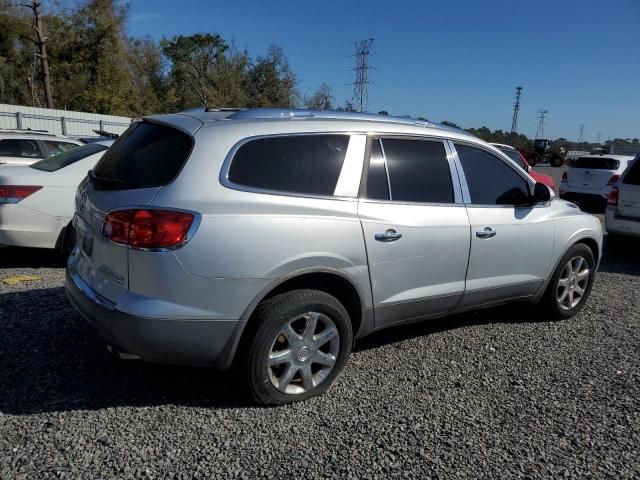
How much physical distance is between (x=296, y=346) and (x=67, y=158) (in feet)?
14.4

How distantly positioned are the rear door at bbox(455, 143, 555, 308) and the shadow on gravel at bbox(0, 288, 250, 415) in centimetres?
204

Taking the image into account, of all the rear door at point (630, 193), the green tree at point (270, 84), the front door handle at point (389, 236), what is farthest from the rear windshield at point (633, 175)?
the green tree at point (270, 84)

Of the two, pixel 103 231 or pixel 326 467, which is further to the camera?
pixel 103 231

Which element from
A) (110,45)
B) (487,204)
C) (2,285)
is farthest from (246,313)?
(110,45)

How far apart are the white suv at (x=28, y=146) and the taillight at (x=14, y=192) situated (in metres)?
3.71

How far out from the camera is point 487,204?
13.6 ft

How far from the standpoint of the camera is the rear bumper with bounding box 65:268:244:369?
110 inches

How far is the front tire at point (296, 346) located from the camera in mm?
3023

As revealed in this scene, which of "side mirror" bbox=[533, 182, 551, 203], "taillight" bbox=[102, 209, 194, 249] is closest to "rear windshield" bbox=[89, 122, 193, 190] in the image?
"taillight" bbox=[102, 209, 194, 249]

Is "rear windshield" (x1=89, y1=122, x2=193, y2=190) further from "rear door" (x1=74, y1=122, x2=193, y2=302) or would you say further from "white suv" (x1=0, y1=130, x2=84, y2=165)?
"white suv" (x1=0, y1=130, x2=84, y2=165)

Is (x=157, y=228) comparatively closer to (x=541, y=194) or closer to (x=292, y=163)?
(x=292, y=163)

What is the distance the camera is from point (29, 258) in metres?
6.51

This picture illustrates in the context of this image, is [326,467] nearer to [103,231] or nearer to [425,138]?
[103,231]

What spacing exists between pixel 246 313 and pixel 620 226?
7133 millimetres
